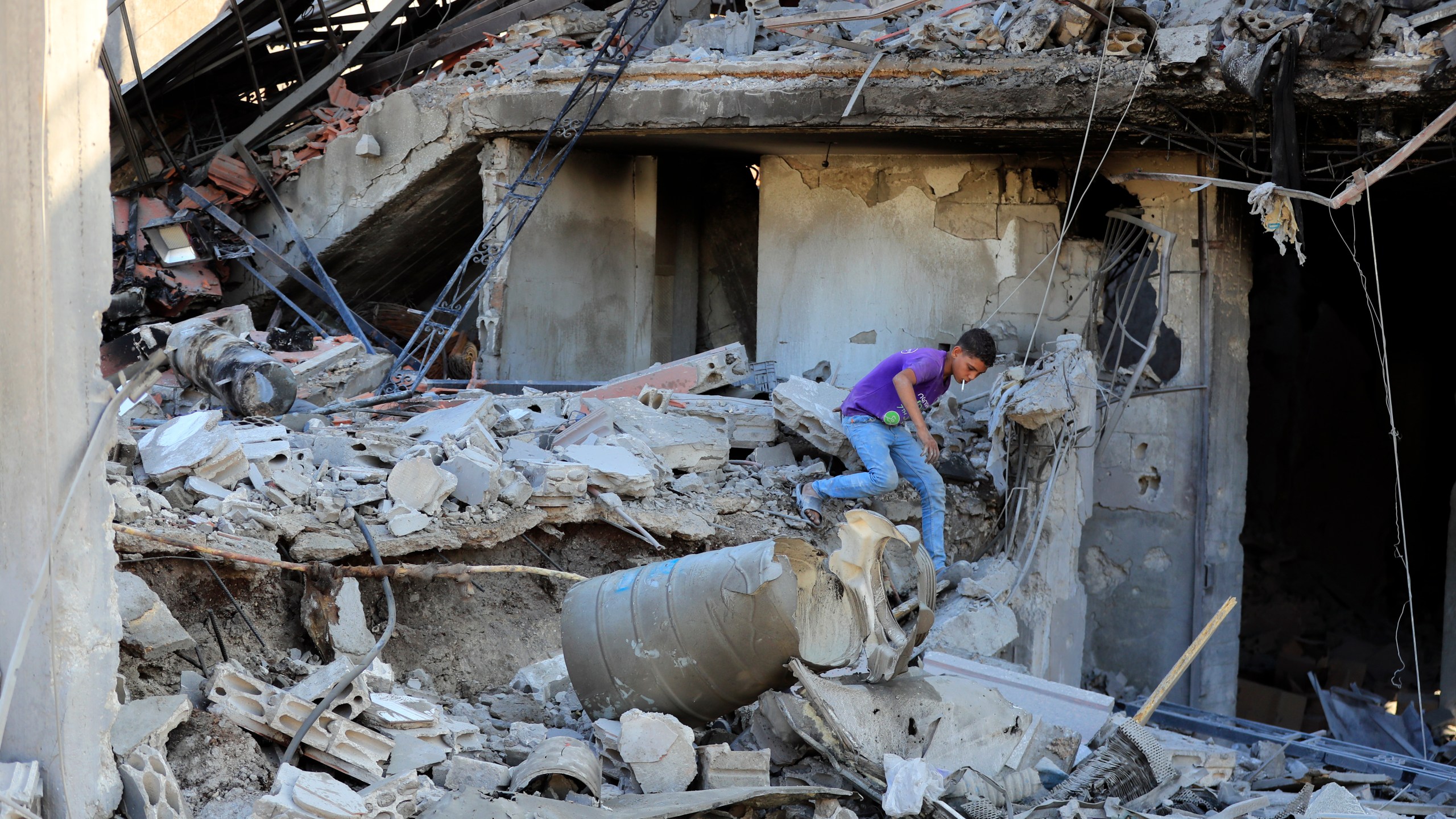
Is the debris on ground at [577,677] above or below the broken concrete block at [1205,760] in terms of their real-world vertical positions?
above

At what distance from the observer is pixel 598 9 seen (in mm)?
11000

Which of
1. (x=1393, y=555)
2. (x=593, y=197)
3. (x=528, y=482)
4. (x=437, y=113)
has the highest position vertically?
(x=437, y=113)

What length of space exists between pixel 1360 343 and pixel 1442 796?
819 cm

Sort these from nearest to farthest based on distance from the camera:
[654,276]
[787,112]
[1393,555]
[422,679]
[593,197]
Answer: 1. [422,679]
2. [787,112]
3. [593,197]
4. [654,276]
5. [1393,555]

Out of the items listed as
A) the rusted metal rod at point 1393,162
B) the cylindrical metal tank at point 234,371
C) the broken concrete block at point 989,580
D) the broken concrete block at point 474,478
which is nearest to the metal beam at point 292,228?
the cylindrical metal tank at point 234,371

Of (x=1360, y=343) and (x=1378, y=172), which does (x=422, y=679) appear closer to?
(x=1378, y=172)

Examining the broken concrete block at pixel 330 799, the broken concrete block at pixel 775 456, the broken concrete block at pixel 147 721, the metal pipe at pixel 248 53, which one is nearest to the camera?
the broken concrete block at pixel 330 799

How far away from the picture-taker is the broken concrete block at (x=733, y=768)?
4148 mm

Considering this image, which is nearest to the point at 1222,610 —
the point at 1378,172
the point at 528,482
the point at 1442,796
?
the point at 1442,796

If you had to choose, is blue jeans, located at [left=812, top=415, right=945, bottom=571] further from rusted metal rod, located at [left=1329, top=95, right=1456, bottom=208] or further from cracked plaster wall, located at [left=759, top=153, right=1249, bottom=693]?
cracked plaster wall, located at [left=759, top=153, right=1249, bottom=693]

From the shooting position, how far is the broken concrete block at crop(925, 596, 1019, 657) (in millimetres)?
6449

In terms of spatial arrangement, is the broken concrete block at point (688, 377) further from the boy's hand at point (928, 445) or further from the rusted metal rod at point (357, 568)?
the rusted metal rod at point (357, 568)

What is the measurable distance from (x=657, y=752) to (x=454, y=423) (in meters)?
2.99

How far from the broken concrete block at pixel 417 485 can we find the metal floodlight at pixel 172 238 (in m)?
6.02
